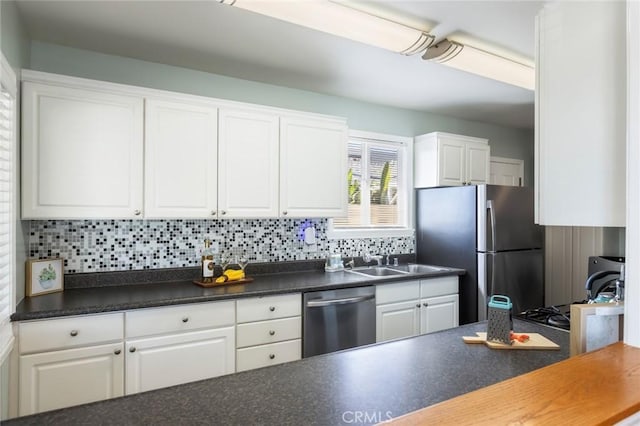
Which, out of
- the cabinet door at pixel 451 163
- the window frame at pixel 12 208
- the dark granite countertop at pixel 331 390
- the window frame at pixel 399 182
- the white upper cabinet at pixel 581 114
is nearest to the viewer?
the dark granite countertop at pixel 331 390

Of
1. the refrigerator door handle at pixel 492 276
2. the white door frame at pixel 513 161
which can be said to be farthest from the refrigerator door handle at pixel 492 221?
the white door frame at pixel 513 161

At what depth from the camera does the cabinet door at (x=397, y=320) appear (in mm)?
2963

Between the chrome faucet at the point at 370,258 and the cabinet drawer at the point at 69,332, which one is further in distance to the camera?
the chrome faucet at the point at 370,258

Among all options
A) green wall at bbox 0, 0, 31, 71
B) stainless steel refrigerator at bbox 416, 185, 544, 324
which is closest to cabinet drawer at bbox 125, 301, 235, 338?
green wall at bbox 0, 0, 31, 71

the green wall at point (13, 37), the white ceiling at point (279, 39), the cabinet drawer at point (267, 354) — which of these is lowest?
the cabinet drawer at point (267, 354)

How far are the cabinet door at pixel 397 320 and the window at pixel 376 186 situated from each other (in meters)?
0.85

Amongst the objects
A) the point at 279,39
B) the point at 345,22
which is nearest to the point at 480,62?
the point at 345,22

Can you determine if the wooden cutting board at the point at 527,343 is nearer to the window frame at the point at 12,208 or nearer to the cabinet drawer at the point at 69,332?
the cabinet drawer at the point at 69,332

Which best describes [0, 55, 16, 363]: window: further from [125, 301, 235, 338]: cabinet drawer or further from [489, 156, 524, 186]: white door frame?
[489, 156, 524, 186]: white door frame

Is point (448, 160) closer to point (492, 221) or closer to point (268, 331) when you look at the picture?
point (492, 221)

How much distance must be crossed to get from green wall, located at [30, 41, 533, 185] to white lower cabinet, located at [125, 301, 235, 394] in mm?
1607

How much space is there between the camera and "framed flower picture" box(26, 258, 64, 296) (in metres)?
2.21

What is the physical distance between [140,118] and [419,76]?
2.03m

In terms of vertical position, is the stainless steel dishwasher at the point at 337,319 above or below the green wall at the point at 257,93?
below
